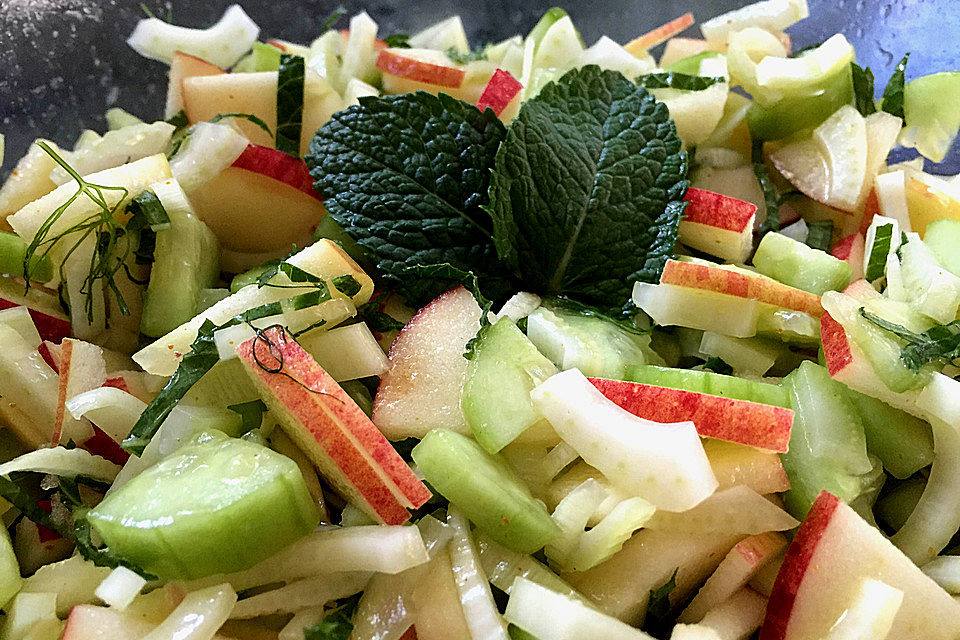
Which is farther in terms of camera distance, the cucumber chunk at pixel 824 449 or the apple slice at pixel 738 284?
the apple slice at pixel 738 284

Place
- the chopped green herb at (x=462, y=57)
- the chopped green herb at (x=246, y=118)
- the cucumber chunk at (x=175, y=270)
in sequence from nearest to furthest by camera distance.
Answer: the cucumber chunk at (x=175, y=270) → the chopped green herb at (x=246, y=118) → the chopped green herb at (x=462, y=57)

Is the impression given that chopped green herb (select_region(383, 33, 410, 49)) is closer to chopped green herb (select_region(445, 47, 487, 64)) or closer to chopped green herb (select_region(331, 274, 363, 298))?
chopped green herb (select_region(445, 47, 487, 64))

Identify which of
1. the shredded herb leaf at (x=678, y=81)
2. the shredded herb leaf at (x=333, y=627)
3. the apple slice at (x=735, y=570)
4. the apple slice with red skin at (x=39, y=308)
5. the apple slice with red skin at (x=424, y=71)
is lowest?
the apple slice at (x=735, y=570)

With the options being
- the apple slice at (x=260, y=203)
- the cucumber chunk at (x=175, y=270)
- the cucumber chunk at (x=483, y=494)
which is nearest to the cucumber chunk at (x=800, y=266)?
the cucumber chunk at (x=483, y=494)

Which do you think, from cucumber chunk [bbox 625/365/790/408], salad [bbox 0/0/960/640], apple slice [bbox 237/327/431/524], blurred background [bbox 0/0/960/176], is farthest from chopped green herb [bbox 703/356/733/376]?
blurred background [bbox 0/0/960/176]

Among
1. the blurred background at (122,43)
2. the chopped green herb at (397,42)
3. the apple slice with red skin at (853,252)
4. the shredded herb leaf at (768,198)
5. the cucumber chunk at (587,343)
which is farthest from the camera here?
the chopped green herb at (397,42)

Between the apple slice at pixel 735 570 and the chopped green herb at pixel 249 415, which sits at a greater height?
the chopped green herb at pixel 249 415

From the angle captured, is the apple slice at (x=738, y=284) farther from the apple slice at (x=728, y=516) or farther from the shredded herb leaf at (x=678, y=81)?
the shredded herb leaf at (x=678, y=81)

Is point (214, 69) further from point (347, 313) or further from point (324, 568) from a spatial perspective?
point (324, 568)
